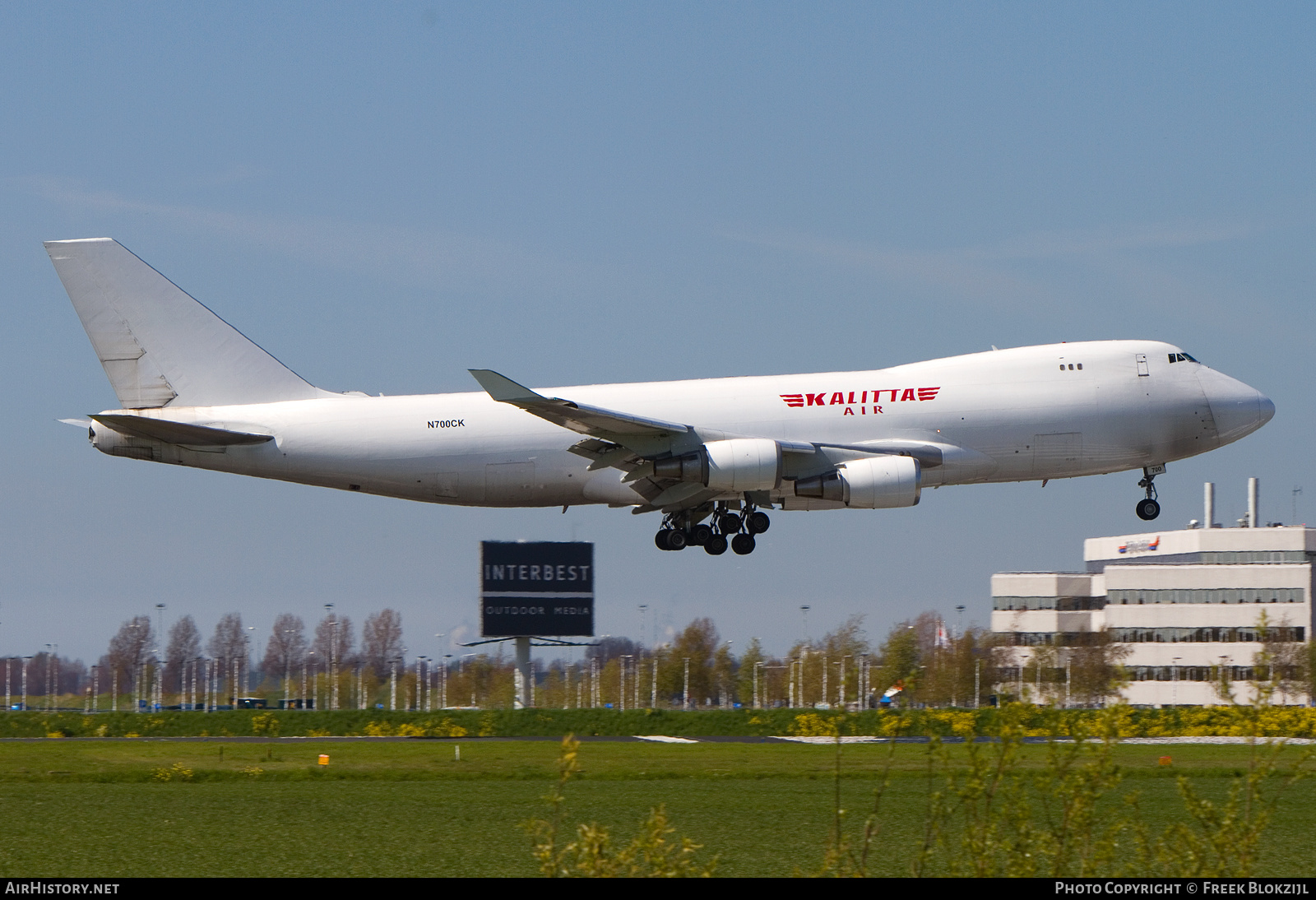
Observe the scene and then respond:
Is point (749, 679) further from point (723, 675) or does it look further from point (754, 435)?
point (754, 435)

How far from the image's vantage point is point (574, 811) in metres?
33.3

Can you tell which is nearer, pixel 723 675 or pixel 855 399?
pixel 855 399

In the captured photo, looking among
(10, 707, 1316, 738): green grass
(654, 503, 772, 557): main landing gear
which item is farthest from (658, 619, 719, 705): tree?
(654, 503, 772, 557): main landing gear

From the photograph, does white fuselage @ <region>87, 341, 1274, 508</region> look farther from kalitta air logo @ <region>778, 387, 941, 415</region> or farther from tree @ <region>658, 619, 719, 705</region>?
tree @ <region>658, 619, 719, 705</region>

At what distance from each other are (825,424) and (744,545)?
4.33 metres

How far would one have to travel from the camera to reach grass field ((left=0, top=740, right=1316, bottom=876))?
2627 centimetres

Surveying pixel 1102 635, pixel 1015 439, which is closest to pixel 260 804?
pixel 1015 439

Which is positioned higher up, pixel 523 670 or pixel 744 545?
pixel 744 545

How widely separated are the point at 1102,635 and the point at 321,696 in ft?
258

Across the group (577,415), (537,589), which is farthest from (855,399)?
(537,589)

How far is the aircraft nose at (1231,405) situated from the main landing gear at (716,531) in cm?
1293

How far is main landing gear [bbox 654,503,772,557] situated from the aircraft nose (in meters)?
12.9

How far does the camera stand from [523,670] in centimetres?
9544
